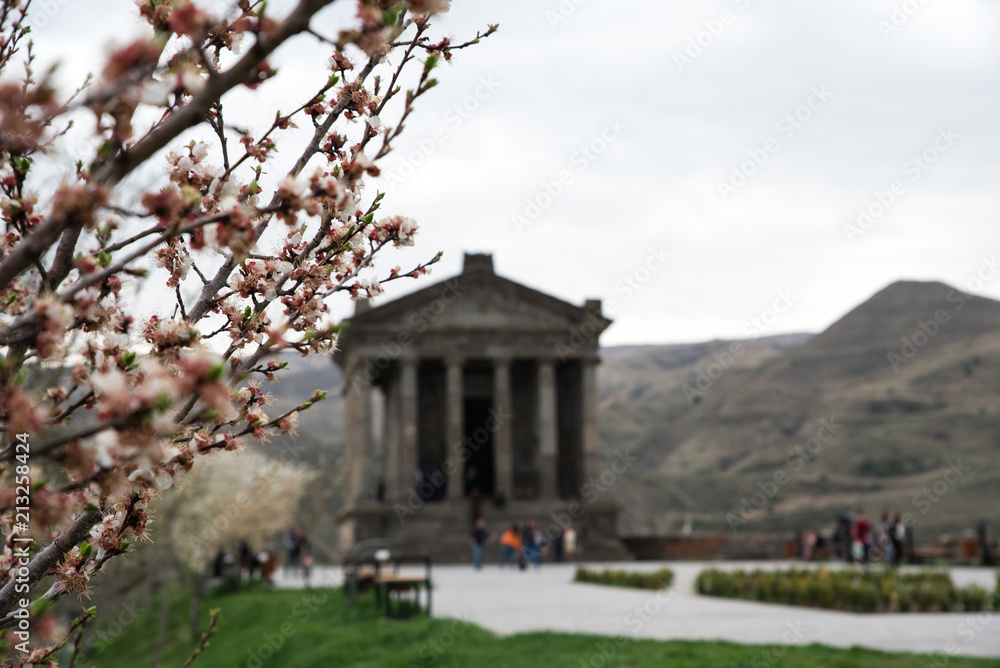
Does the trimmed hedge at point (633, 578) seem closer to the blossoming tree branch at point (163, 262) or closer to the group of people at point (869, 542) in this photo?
the group of people at point (869, 542)

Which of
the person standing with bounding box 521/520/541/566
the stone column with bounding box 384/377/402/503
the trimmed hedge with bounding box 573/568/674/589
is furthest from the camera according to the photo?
the stone column with bounding box 384/377/402/503

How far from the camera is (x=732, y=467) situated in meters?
101

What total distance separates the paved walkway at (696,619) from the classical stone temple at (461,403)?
519 inches

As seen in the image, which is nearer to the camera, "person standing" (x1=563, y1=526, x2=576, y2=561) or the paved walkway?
the paved walkway

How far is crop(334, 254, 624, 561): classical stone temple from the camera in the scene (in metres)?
34.5

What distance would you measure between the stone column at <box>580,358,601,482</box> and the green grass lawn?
18240 mm

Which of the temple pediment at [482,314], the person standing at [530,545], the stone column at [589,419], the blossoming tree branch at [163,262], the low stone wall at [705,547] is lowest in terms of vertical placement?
the low stone wall at [705,547]

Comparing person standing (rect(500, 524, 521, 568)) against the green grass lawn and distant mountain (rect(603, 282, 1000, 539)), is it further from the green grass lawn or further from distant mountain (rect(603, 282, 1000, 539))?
distant mountain (rect(603, 282, 1000, 539))

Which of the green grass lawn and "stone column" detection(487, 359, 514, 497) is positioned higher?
"stone column" detection(487, 359, 514, 497)

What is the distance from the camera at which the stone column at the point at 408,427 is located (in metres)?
35.8

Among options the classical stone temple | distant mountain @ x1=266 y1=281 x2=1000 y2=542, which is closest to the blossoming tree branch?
the classical stone temple

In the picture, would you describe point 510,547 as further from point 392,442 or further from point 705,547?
point 392,442

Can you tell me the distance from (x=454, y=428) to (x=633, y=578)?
15.6 metres

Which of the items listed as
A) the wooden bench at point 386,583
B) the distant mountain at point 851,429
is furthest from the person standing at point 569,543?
the distant mountain at point 851,429
